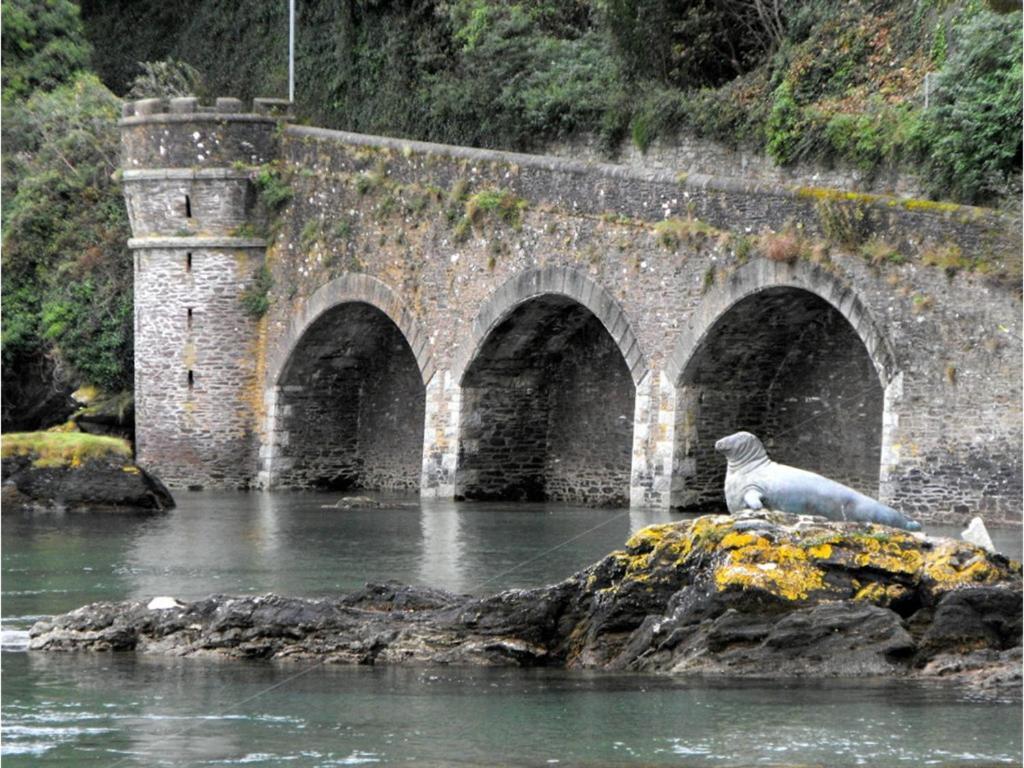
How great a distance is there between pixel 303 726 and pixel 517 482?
16822 mm

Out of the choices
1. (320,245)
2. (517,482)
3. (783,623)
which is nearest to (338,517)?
(517,482)

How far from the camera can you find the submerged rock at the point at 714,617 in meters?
14.8

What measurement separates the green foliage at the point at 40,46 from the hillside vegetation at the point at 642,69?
3671 millimetres

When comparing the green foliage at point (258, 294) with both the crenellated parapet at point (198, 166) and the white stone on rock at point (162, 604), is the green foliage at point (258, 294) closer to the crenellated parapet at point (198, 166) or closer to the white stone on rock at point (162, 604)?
the crenellated parapet at point (198, 166)

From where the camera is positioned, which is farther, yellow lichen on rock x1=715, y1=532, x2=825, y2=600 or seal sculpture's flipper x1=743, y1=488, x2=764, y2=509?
seal sculpture's flipper x1=743, y1=488, x2=764, y2=509

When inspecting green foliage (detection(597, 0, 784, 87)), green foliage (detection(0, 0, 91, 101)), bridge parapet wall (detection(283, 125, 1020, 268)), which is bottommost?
bridge parapet wall (detection(283, 125, 1020, 268))

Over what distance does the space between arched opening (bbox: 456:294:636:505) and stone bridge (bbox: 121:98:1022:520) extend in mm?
33

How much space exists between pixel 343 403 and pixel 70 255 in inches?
213

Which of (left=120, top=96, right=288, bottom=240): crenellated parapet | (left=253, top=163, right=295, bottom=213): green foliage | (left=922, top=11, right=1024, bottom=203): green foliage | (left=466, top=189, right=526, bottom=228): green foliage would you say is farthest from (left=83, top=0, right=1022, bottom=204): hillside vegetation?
(left=120, top=96, right=288, bottom=240): crenellated parapet

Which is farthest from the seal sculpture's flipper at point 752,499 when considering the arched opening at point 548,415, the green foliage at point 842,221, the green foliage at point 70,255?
the green foliage at point 70,255

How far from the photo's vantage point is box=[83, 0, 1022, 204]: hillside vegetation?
26.6 meters

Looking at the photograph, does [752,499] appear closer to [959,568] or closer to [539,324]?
[959,568]

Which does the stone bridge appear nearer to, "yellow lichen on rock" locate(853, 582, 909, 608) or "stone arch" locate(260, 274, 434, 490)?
"stone arch" locate(260, 274, 434, 490)

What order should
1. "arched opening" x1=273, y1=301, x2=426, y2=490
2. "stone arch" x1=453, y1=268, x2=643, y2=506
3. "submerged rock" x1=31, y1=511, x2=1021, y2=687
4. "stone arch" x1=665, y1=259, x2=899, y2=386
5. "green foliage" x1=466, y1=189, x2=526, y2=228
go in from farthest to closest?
"arched opening" x1=273, y1=301, x2=426, y2=490
"stone arch" x1=453, y1=268, x2=643, y2=506
"green foliage" x1=466, y1=189, x2=526, y2=228
"stone arch" x1=665, y1=259, x2=899, y2=386
"submerged rock" x1=31, y1=511, x2=1021, y2=687
